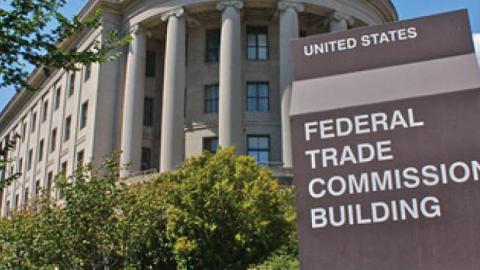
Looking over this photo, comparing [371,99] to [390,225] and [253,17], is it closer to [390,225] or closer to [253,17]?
[390,225]

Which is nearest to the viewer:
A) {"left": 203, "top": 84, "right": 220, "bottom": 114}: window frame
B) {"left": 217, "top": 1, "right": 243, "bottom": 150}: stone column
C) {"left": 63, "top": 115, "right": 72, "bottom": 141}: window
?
{"left": 217, "top": 1, "right": 243, "bottom": 150}: stone column

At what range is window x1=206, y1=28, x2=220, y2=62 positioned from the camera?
130ft

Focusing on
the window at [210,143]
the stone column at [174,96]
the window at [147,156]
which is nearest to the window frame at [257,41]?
the stone column at [174,96]

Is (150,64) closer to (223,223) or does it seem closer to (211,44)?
(211,44)

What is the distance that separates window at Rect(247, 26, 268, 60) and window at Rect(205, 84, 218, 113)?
3.34 m

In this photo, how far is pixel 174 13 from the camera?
1480 inches

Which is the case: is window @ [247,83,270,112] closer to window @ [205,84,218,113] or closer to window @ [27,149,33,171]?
window @ [205,84,218,113]

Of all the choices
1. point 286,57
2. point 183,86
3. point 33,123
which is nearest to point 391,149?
point 286,57

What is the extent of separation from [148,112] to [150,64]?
3.85 m

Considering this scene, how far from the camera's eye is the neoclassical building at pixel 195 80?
116 feet

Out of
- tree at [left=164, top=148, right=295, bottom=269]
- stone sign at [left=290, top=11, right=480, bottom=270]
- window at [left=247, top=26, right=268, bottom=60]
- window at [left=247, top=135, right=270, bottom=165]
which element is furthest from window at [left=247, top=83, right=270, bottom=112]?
stone sign at [left=290, top=11, right=480, bottom=270]

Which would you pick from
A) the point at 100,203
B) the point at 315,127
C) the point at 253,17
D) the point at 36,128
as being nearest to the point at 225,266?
the point at 100,203

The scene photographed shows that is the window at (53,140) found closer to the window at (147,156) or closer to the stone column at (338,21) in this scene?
the window at (147,156)

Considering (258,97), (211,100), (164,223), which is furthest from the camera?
(211,100)
